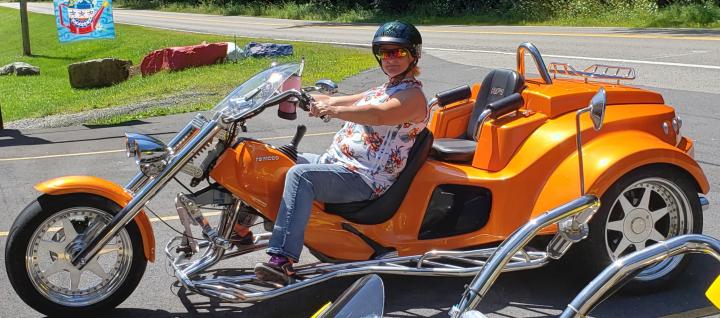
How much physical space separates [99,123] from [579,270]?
28.1ft

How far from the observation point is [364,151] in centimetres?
455

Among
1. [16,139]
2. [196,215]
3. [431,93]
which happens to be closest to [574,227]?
[196,215]

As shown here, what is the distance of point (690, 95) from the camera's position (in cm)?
1101

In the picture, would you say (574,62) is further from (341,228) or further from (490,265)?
(490,265)

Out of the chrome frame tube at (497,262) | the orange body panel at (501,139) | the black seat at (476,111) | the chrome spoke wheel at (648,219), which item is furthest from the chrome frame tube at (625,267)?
the black seat at (476,111)

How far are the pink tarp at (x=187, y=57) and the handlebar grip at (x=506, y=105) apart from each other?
1411cm

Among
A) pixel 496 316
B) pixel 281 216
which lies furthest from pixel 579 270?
pixel 281 216

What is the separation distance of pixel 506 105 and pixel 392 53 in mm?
772

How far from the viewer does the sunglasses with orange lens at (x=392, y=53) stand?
444cm

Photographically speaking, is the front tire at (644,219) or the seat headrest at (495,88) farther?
the seat headrest at (495,88)

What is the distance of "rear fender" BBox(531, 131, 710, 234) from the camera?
4418mm

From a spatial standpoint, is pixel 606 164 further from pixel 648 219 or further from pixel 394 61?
pixel 394 61

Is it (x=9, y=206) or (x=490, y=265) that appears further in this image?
(x=9, y=206)

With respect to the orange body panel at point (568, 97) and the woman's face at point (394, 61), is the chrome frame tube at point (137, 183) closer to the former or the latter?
the woman's face at point (394, 61)
